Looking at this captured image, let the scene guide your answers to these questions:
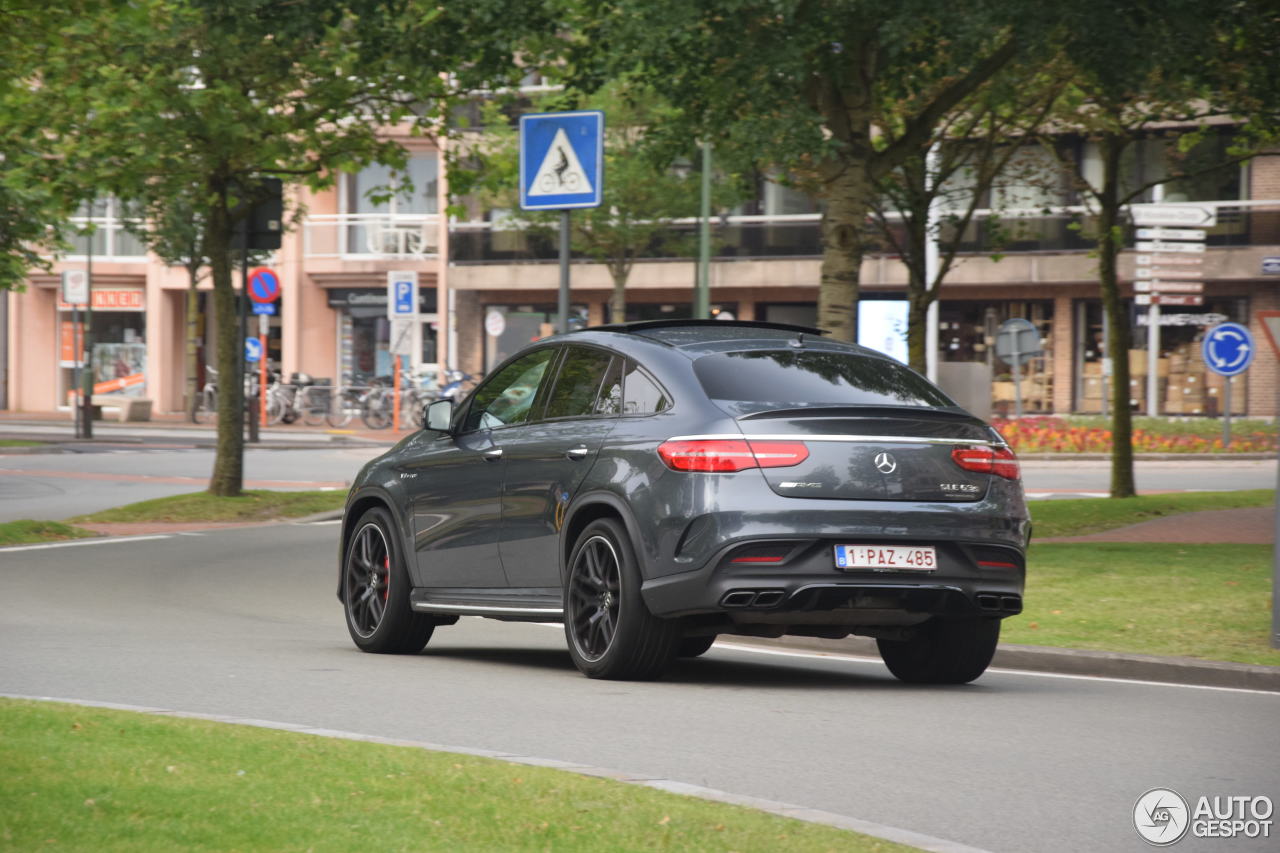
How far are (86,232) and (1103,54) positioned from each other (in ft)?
110

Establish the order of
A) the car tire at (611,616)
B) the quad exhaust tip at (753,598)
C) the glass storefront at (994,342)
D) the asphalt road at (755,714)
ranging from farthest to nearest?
1. the glass storefront at (994,342)
2. the car tire at (611,616)
3. the quad exhaust tip at (753,598)
4. the asphalt road at (755,714)

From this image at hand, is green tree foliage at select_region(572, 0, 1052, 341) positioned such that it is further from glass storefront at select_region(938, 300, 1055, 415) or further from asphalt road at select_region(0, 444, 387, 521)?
glass storefront at select_region(938, 300, 1055, 415)

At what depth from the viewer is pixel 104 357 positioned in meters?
63.8

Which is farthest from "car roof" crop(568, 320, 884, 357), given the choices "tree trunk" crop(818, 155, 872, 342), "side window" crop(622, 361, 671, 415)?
"tree trunk" crop(818, 155, 872, 342)

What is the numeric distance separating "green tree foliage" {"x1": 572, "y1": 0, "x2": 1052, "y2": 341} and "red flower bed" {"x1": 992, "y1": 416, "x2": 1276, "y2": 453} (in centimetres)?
1838

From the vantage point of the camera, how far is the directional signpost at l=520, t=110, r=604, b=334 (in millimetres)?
14258

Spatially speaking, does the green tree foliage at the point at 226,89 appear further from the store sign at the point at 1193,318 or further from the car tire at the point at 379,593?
the store sign at the point at 1193,318

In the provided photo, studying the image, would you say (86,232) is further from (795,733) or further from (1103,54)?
(795,733)

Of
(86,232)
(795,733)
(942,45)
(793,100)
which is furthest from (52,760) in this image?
(86,232)

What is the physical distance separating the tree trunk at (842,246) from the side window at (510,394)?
6.27 metres

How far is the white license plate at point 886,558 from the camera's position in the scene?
28.8ft

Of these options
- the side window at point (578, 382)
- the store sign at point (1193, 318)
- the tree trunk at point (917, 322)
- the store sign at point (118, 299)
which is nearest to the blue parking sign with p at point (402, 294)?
the store sign at point (1193, 318)

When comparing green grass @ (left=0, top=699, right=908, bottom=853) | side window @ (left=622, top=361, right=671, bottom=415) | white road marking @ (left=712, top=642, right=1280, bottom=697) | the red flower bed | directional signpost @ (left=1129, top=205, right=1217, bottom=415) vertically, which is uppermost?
directional signpost @ (left=1129, top=205, right=1217, bottom=415)

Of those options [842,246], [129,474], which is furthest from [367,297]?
[842,246]
